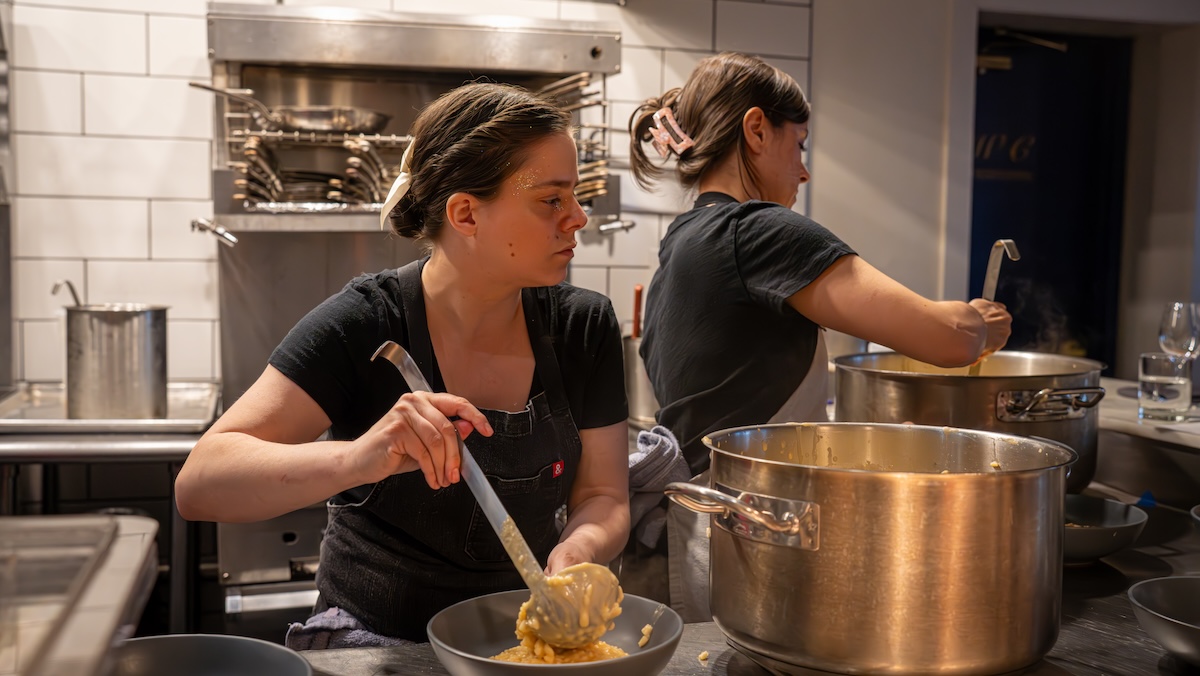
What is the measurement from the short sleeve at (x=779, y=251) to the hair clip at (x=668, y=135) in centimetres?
26

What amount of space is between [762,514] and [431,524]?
0.60 m

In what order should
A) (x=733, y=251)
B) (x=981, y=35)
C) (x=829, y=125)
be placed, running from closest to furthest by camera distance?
(x=733, y=251) → (x=829, y=125) → (x=981, y=35)

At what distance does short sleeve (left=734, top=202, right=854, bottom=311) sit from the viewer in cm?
155

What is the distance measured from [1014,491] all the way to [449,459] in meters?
0.53

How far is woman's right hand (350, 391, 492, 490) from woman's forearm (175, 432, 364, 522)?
79mm

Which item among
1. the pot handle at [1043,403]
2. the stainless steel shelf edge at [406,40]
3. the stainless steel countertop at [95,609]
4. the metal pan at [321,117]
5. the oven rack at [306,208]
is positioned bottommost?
the pot handle at [1043,403]

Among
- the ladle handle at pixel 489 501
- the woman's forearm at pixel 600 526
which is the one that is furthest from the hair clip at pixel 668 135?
the ladle handle at pixel 489 501

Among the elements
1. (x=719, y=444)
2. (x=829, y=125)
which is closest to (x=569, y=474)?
(x=719, y=444)

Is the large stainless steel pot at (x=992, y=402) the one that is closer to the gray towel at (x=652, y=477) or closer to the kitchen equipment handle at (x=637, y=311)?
the gray towel at (x=652, y=477)

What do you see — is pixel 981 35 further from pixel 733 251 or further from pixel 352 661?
pixel 352 661

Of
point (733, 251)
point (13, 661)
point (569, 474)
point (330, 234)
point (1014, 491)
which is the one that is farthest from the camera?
point (330, 234)

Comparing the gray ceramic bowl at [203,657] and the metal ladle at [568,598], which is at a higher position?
the metal ladle at [568,598]

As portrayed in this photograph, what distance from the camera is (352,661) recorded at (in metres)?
1.02

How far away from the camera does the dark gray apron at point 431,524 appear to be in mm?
1373
